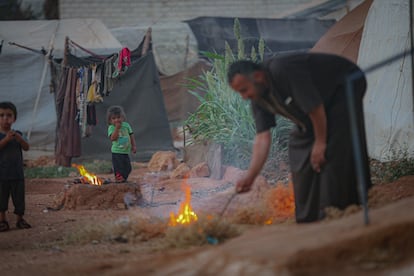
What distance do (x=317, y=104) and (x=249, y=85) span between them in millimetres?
510

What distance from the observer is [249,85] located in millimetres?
4551

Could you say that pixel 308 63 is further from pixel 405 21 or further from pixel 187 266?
pixel 405 21

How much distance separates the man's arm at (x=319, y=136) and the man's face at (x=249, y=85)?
0.43 m

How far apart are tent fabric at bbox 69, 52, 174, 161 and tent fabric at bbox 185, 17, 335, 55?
292 centimetres

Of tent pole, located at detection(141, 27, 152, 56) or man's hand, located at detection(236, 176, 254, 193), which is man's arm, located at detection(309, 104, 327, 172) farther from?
tent pole, located at detection(141, 27, 152, 56)

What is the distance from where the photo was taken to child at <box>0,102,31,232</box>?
22.4 ft

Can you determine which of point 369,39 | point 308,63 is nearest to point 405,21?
point 369,39

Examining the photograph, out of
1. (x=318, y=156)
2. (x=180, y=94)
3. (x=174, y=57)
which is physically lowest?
(x=318, y=156)

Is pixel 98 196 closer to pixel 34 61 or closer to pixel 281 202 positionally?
pixel 281 202

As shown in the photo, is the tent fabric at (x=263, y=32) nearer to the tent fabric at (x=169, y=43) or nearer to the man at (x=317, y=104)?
the tent fabric at (x=169, y=43)

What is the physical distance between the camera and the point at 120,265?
430 cm

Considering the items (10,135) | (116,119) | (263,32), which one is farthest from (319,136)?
(263,32)

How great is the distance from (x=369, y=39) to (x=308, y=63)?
573 centimetres

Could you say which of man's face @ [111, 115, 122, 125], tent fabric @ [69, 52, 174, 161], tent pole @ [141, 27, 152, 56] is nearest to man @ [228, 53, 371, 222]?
man's face @ [111, 115, 122, 125]
